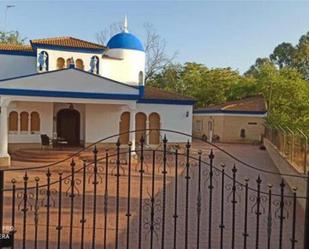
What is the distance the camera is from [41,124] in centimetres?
2352

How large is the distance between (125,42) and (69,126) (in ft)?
22.5

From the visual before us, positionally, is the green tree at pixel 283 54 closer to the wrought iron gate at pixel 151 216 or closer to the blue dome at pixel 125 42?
the blue dome at pixel 125 42

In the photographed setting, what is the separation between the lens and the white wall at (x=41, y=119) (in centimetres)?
2291

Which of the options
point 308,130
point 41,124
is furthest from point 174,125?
point 308,130

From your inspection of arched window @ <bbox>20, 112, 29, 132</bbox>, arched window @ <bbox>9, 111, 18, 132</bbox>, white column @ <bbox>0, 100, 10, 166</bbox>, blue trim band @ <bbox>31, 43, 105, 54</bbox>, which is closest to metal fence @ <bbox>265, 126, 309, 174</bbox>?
white column @ <bbox>0, 100, 10, 166</bbox>

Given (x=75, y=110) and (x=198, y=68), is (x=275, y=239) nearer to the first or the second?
(x=75, y=110)

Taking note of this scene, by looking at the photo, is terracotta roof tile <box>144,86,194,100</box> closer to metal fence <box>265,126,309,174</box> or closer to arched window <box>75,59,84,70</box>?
arched window <box>75,59,84,70</box>

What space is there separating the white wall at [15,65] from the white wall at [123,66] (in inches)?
185

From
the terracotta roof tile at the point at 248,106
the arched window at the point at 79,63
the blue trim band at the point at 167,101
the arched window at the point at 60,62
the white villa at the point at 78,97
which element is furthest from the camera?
the terracotta roof tile at the point at 248,106

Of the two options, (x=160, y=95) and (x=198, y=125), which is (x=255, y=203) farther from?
(x=198, y=125)

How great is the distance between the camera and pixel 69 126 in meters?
24.5

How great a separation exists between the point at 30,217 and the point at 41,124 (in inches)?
601

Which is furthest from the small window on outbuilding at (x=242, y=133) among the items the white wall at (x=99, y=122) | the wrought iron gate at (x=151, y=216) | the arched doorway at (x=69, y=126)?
the wrought iron gate at (x=151, y=216)

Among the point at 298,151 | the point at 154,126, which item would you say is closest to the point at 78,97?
the point at 154,126
